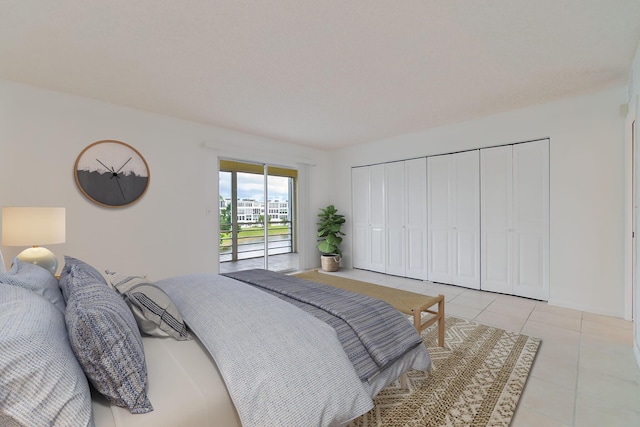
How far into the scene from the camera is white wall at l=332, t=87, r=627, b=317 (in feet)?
10.4

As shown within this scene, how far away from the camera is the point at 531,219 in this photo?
3738 millimetres

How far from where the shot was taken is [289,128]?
4.47m

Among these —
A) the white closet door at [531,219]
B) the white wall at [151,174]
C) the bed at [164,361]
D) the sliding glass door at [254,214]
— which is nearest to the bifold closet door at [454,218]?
the white closet door at [531,219]

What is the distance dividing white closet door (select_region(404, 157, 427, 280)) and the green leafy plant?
139 cm

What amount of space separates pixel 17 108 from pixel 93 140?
2.13 ft

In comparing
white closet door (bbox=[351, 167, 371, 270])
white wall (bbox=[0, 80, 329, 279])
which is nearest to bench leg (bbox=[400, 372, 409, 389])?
white wall (bbox=[0, 80, 329, 279])

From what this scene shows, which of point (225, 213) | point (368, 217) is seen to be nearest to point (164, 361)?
point (225, 213)

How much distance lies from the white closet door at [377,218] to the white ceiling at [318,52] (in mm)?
1820

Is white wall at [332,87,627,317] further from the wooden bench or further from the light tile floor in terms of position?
the wooden bench

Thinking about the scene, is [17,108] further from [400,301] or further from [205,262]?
[400,301]

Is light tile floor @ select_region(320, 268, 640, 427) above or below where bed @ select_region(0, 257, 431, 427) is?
below

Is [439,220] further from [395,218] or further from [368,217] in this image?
[368,217]

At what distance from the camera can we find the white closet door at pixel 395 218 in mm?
5066

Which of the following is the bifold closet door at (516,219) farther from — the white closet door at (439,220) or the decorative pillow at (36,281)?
the decorative pillow at (36,281)
